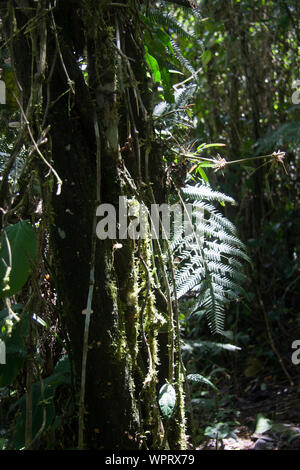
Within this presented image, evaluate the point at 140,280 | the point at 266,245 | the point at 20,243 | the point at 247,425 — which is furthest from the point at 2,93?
the point at 266,245

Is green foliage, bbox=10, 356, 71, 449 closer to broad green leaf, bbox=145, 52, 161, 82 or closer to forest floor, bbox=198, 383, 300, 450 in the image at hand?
broad green leaf, bbox=145, 52, 161, 82

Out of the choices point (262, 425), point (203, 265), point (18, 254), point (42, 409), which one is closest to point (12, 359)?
point (42, 409)

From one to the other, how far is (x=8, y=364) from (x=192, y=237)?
0.55 m

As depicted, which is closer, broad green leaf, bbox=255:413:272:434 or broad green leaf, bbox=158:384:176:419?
broad green leaf, bbox=158:384:176:419

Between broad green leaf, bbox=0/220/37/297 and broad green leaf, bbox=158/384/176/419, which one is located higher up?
broad green leaf, bbox=0/220/37/297

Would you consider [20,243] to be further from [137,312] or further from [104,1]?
[104,1]

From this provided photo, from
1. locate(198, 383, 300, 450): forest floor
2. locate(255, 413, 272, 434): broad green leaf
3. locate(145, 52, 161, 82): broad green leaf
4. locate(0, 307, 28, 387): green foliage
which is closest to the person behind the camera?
locate(0, 307, 28, 387): green foliage

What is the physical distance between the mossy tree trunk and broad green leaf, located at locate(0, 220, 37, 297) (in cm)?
5

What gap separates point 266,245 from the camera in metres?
3.46

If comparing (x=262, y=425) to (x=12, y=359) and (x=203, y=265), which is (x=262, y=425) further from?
(x=12, y=359)

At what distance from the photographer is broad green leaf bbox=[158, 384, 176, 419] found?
0.87m

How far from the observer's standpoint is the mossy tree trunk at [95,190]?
88 cm

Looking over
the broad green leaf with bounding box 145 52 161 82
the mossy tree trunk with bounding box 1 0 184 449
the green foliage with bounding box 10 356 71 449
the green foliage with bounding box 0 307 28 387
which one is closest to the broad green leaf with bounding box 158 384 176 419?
the mossy tree trunk with bounding box 1 0 184 449

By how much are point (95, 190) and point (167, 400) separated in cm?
42
